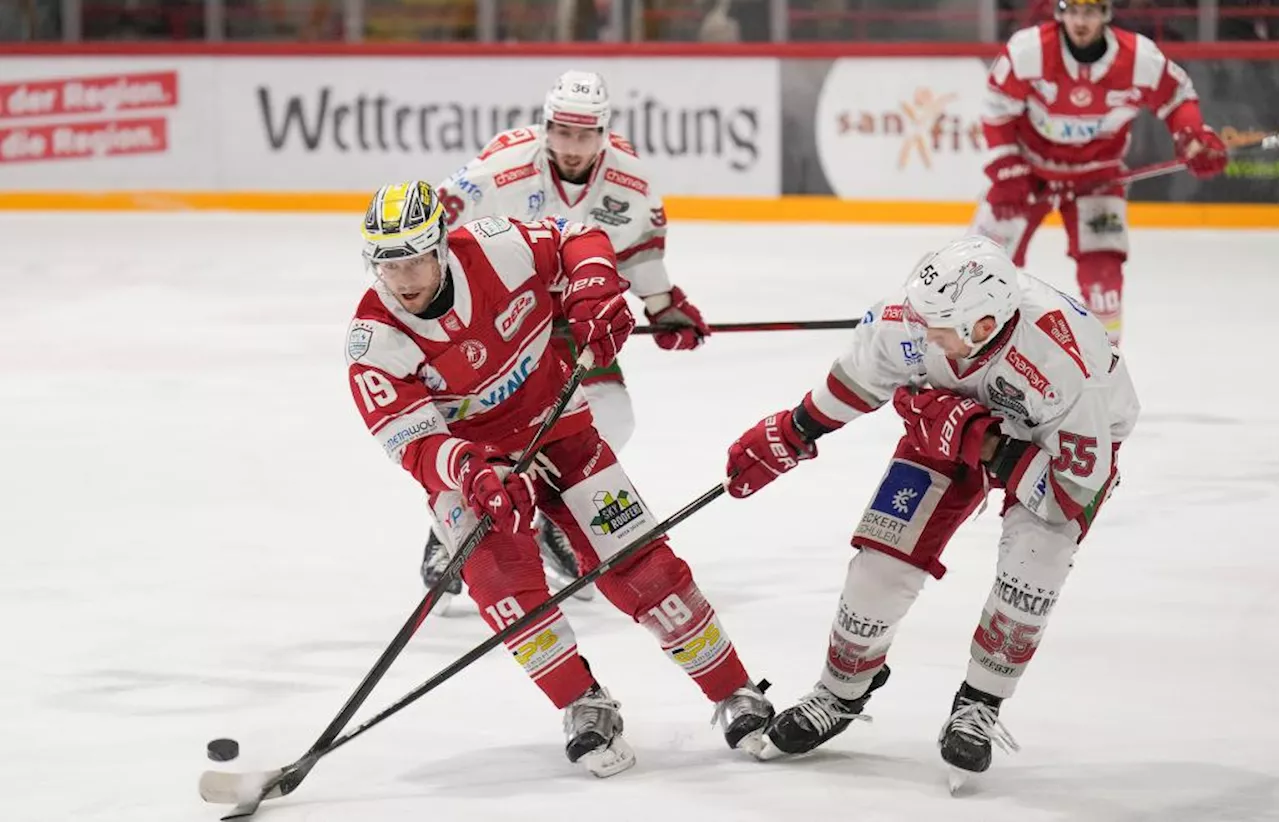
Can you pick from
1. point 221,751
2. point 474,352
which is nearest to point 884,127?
point 474,352

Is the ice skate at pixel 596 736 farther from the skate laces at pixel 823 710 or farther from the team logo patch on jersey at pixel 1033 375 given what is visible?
the team logo patch on jersey at pixel 1033 375

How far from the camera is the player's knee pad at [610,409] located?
471 cm

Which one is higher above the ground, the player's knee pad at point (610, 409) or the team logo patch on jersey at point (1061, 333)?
the team logo patch on jersey at point (1061, 333)

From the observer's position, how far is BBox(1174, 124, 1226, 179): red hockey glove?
6785 millimetres

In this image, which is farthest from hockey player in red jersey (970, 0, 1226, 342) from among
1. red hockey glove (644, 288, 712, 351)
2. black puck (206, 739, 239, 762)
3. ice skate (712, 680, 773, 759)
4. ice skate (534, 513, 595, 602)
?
black puck (206, 739, 239, 762)

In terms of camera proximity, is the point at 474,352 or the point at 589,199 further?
the point at 589,199

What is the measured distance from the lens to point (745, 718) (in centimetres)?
367

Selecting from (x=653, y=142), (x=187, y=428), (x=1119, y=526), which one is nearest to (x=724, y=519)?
(x=1119, y=526)

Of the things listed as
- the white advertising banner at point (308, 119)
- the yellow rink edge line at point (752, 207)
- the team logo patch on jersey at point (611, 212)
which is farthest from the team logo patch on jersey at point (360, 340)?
the white advertising banner at point (308, 119)

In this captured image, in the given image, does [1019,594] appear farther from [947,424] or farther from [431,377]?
[431,377]

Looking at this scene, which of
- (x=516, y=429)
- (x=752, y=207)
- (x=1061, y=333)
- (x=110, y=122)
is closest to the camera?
(x=1061, y=333)

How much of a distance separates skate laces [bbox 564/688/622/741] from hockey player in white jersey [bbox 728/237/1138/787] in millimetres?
326

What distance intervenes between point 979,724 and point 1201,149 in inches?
152

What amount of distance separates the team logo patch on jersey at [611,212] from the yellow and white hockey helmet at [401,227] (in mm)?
1338
